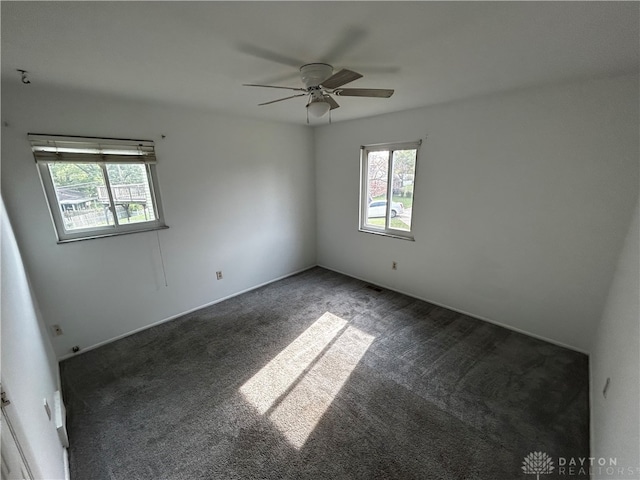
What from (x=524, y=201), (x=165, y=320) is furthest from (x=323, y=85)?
(x=165, y=320)

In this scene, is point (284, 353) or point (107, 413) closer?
point (107, 413)

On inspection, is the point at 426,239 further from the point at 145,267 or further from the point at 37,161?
the point at 37,161

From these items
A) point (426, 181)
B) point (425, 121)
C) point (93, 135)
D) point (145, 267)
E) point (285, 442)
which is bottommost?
point (285, 442)

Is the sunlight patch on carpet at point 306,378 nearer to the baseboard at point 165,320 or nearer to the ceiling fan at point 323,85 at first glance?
the baseboard at point 165,320

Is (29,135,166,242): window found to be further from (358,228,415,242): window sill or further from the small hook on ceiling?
(358,228,415,242): window sill

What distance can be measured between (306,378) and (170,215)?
2.24m

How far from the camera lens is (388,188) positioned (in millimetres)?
3590

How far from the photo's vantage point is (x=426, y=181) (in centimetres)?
314

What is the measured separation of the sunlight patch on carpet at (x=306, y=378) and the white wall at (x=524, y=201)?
1416 mm

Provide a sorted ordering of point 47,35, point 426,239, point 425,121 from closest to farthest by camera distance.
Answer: point 47,35 < point 425,121 < point 426,239

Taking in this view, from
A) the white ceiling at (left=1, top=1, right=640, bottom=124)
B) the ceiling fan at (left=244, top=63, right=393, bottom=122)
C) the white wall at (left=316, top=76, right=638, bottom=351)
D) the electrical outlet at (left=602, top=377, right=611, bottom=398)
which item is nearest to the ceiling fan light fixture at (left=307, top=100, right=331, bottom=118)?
the ceiling fan at (left=244, top=63, right=393, bottom=122)

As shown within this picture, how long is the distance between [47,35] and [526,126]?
3.41 meters

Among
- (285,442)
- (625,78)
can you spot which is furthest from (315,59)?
(285,442)

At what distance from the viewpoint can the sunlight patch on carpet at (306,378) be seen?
183cm
